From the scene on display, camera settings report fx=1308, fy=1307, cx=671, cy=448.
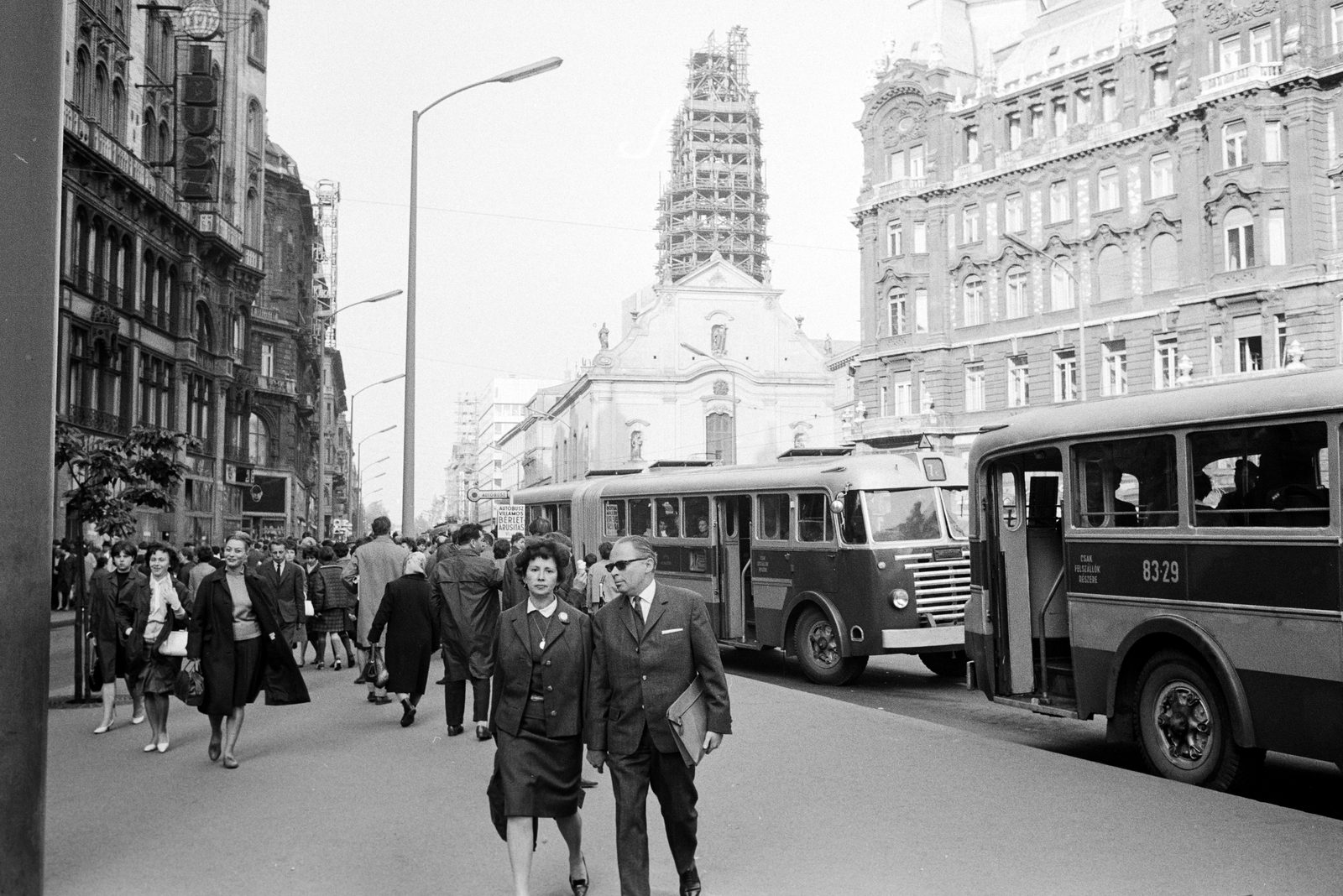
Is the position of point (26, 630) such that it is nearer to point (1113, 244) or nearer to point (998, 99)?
point (1113, 244)

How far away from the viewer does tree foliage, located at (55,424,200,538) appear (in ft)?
53.1

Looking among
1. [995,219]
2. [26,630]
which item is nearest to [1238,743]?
[26,630]

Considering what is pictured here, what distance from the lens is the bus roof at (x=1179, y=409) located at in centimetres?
847

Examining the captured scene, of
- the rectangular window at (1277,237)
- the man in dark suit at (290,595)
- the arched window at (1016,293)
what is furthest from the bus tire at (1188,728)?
the arched window at (1016,293)

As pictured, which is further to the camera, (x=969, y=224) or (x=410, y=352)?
(x=969, y=224)

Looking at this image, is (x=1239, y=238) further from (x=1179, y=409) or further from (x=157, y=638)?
(x=157, y=638)

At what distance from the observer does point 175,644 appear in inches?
451

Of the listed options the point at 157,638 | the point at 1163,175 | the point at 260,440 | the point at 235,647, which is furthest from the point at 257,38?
the point at 235,647

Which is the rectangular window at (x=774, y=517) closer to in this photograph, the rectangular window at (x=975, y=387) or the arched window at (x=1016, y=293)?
the arched window at (x=1016, y=293)

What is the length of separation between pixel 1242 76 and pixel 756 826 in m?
44.6

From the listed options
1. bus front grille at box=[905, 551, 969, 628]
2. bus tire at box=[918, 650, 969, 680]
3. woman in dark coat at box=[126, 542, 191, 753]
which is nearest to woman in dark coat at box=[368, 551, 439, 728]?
woman in dark coat at box=[126, 542, 191, 753]

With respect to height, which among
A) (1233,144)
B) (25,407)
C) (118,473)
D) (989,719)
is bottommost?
(989,719)

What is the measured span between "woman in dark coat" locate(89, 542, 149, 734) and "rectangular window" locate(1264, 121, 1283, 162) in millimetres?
42492

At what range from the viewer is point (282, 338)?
72812 millimetres
